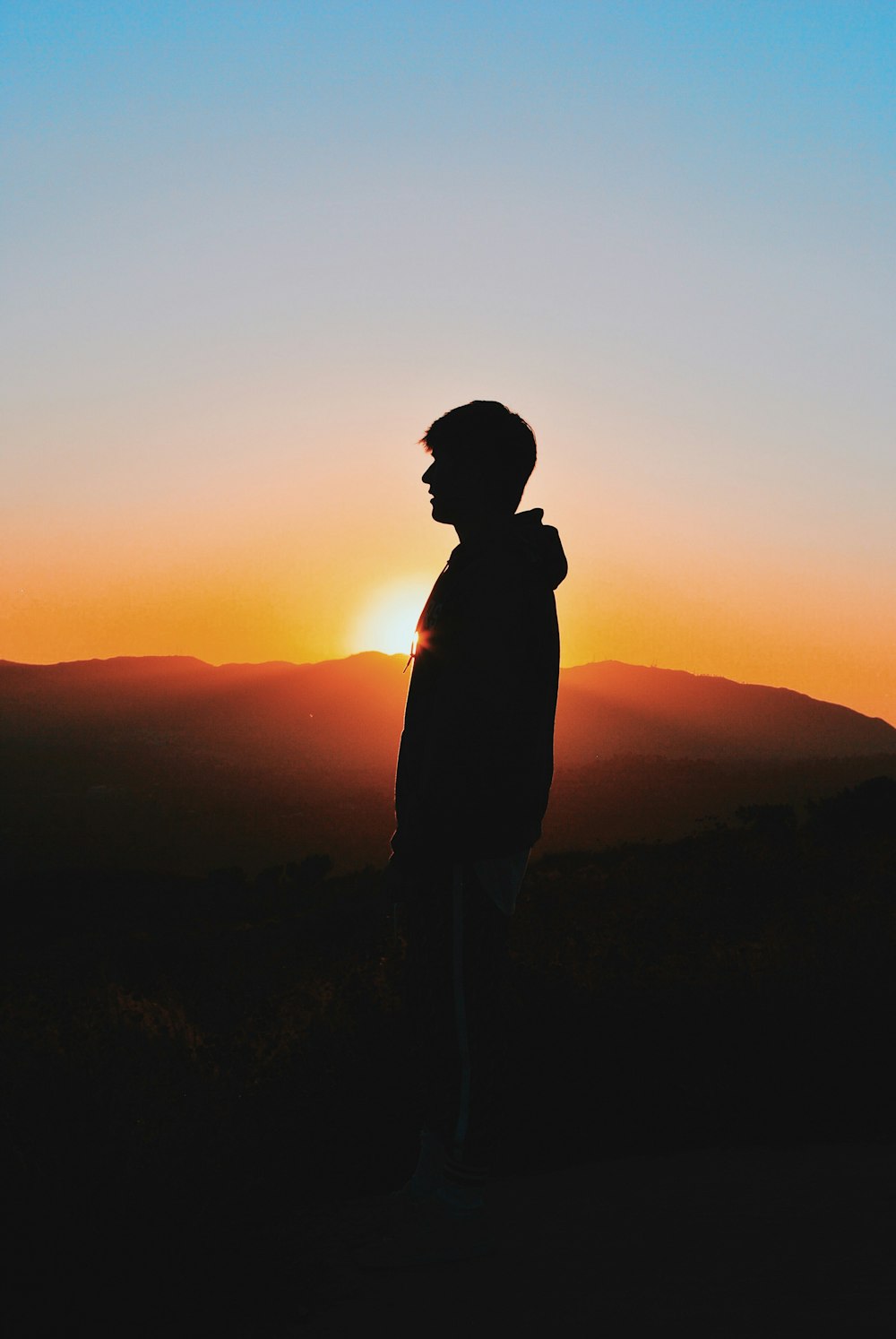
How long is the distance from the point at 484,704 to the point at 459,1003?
0.84 m

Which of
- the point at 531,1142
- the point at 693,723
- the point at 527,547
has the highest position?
the point at 693,723

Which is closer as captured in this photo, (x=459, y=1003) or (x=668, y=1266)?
(x=668, y=1266)

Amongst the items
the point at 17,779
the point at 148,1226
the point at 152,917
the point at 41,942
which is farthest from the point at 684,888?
the point at 17,779

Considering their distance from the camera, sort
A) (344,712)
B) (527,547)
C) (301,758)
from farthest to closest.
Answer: (344,712)
(301,758)
(527,547)

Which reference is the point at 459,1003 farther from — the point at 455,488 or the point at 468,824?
the point at 455,488

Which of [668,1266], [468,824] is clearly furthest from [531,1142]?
[468,824]

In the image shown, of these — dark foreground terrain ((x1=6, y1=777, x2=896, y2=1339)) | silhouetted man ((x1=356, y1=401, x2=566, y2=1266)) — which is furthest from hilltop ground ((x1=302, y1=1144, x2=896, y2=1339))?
silhouetted man ((x1=356, y1=401, x2=566, y2=1266))

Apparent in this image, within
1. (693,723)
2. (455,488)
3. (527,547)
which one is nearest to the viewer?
(527,547)

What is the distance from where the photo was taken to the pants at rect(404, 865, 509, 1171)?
10.8ft

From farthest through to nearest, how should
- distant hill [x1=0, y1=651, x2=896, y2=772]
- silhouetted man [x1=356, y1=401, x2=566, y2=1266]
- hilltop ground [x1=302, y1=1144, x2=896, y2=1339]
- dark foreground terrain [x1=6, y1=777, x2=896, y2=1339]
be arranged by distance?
distant hill [x1=0, y1=651, x2=896, y2=772]
silhouetted man [x1=356, y1=401, x2=566, y2=1266]
dark foreground terrain [x1=6, y1=777, x2=896, y2=1339]
hilltop ground [x1=302, y1=1144, x2=896, y2=1339]

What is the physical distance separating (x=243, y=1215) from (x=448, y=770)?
124 centimetres

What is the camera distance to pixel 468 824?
128 inches

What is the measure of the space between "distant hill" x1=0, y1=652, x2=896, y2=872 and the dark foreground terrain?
28.2ft

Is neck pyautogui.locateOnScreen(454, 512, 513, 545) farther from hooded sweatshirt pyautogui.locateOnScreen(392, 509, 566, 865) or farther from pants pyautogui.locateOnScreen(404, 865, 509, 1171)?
pants pyautogui.locateOnScreen(404, 865, 509, 1171)
